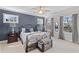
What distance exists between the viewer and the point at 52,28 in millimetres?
2621

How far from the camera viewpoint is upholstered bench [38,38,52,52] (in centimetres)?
236

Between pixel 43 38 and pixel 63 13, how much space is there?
0.95m

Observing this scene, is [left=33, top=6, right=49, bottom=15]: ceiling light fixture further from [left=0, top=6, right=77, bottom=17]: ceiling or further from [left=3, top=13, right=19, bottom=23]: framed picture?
[left=3, top=13, right=19, bottom=23]: framed picture

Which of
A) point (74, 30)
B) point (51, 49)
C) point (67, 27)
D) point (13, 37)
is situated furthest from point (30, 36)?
point (74, 30)

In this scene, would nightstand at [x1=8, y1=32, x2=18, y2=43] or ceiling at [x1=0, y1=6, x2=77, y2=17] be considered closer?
ceiling at [x1=0, y1=6, x2=77, y2=17]

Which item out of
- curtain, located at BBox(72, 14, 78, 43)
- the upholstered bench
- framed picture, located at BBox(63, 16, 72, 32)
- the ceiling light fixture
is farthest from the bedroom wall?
curtain, located at BBox(72, 14, 78, 43)

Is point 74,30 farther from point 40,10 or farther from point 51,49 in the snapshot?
point 40,10

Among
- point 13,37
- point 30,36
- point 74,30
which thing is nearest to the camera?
point 30,36

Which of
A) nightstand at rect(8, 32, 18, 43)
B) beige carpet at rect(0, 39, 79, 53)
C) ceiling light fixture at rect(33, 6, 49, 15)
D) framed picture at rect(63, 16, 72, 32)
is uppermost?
ceiling light fixture at rect(33, 6, 49, 15)

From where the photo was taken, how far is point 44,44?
2.43 metres

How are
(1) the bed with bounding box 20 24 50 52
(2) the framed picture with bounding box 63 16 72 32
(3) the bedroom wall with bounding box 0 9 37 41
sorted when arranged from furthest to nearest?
(2) the framed picture with bounding box 63 16 72 32
(3) the bedroom wall with bounding box 0 9 37 41
(1) the bed with bounding box 20 24 50 52
